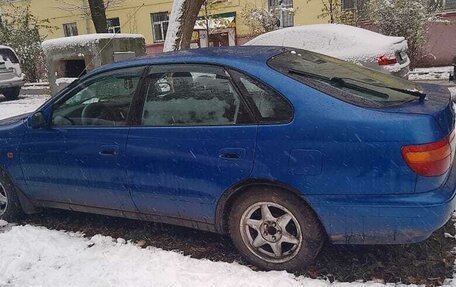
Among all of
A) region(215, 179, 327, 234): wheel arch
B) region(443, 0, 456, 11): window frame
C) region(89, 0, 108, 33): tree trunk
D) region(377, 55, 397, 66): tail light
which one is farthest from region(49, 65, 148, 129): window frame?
region(443, 0, 456, 11): window frame

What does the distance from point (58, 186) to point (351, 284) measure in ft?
8.30

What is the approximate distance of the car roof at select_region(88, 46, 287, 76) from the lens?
307cm

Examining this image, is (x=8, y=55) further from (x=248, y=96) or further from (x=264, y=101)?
(x=264, y=101)

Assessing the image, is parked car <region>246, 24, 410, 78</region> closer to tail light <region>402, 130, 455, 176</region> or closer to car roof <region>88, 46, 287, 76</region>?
car roof <region>88, 46, 287, 76</region>

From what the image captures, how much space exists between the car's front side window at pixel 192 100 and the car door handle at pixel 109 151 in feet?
1.02

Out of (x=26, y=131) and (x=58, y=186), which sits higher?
(x=26, y=131)

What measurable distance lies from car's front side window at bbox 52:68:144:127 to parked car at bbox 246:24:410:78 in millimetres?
4680

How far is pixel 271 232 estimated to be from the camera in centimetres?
290

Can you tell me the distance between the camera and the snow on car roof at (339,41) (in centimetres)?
745

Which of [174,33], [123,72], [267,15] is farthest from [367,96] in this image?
[267,15]

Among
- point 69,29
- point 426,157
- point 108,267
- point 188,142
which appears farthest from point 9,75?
point 426,157

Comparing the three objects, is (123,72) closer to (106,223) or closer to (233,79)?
(233,79)

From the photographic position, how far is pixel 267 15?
57.6ft

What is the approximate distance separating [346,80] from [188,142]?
120cm
